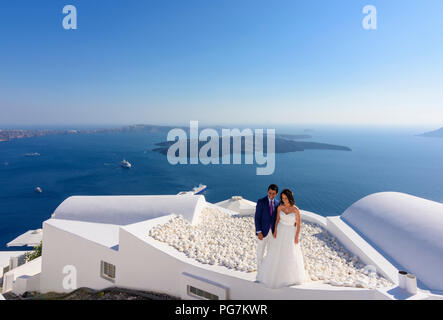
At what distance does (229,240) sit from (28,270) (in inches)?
433

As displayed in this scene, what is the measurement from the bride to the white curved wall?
4.79 m

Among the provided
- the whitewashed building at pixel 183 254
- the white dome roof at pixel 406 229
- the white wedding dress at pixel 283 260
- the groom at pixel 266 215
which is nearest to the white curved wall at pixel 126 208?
the whitewashed building at pixel 183 254

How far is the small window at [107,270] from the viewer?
6857 millimetres

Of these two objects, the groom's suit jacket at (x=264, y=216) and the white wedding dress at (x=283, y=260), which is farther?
the groom's suit jacket at (x=264, y=216)

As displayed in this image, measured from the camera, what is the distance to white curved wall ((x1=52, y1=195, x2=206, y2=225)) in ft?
29.9

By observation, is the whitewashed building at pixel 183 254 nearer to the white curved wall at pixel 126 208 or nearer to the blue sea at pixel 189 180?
the white curved wall at pixel 126 208

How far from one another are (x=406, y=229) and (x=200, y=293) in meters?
5.31

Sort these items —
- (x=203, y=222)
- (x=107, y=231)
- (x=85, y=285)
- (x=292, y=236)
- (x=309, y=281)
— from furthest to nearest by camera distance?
(x=203, y=222) → (x=107, y=231) → (x=85, y=285) → (x=309, y=281) → (x=292, y=236)

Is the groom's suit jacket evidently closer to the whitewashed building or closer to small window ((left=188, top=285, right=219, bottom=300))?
the whitewashed building

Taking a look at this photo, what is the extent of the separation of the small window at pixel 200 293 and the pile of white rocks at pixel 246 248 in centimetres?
57

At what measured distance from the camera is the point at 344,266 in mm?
5594

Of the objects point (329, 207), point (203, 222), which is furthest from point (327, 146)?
point (203, 222)

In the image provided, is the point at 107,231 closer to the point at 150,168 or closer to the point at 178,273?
the point at 178,273

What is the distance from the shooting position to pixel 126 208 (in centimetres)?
948
